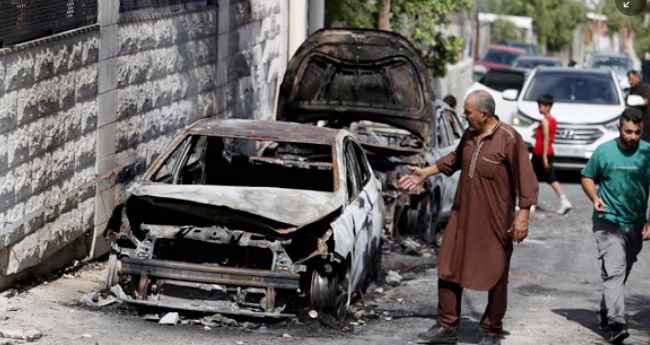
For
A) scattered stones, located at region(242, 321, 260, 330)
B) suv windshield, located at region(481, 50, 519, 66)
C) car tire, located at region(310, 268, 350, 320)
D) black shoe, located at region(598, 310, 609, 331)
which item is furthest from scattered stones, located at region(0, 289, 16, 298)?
suv windshield, located at region(481, 50, 519, 66)

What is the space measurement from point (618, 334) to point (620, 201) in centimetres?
103

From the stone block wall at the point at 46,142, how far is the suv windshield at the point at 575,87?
12285mm

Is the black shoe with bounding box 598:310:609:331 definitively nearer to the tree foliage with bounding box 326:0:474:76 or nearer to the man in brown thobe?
the man in brown thobe

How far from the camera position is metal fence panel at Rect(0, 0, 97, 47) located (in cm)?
901

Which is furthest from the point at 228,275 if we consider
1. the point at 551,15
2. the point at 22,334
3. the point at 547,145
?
the point at 551,15

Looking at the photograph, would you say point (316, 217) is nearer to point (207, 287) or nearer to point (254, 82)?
point (207, 287)

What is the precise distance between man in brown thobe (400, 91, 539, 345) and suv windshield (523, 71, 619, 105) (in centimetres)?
1301

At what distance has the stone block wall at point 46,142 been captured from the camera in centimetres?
911

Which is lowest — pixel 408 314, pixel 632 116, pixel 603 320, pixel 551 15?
pixel 551 15

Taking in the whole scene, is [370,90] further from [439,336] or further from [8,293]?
[8,293]

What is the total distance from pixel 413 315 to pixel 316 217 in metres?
1.57

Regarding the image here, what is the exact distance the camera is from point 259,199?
9.38 meters

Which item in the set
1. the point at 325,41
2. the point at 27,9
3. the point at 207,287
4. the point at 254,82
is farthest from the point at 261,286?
the point at 254,82

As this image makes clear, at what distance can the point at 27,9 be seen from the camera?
9.39 meters
